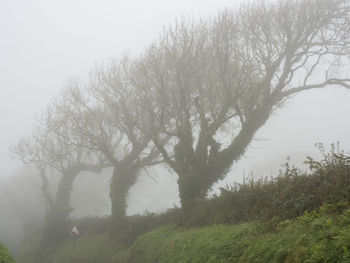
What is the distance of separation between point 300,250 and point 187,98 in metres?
13.5

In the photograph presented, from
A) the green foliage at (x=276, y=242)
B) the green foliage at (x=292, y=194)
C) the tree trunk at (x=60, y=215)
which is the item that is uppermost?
the tree trunk at (x=60, y=215)

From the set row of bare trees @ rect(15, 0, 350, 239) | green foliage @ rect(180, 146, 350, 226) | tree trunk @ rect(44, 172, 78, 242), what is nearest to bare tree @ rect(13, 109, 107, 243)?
tree trunk @ rect(44, 172, 78, 242)

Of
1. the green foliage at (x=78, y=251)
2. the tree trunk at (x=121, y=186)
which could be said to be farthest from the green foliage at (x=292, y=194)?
the tree trunk at (x=121, y=186)

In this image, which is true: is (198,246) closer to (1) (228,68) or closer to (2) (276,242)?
(2) (276,242)

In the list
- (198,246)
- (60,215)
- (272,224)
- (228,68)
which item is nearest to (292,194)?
(272,224)

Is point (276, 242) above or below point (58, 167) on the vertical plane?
below

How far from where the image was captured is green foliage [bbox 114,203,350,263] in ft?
16.3

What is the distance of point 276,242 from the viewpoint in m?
6.39

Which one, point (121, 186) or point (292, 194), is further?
point (121, 186)

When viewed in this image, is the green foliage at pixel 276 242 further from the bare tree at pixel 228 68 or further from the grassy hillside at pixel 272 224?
the bare tree at pixel 228 68

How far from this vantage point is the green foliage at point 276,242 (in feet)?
16.3

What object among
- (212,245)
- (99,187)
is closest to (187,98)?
(212,245)

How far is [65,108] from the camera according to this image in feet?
87.5

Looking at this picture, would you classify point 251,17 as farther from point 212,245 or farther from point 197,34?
point 212,245
